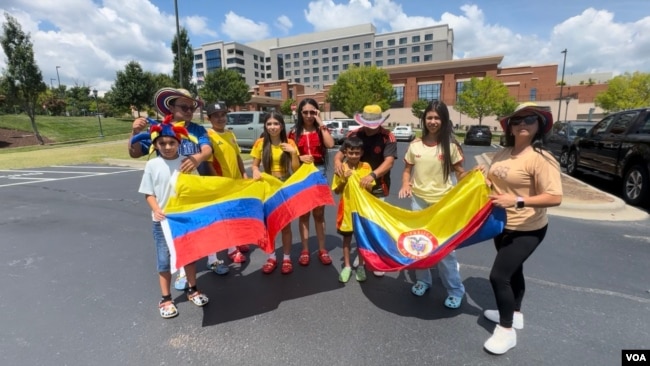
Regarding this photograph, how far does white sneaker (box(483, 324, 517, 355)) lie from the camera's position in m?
2.48

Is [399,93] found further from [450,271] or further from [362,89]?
[450,271]

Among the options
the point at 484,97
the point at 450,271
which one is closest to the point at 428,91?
the point at 484,97

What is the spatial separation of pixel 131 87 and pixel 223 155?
39583 millimetres

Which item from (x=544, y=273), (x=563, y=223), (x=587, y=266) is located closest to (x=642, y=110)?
(x=563, y=223)

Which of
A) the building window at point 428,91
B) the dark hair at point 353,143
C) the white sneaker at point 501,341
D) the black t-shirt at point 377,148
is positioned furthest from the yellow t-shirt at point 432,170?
the building window at point 428,91

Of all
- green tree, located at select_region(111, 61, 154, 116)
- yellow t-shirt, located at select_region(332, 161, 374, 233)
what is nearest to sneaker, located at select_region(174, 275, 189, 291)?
yellow t-shirt, located at select_region(332, 161, 374, 233)

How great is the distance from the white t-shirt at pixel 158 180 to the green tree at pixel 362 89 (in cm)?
4304

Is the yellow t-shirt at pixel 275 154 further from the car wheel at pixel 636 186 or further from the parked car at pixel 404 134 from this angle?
the parked car at pixel 404 134

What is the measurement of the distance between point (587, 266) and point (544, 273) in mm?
678

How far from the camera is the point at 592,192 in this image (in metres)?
7.28

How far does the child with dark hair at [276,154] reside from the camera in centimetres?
370

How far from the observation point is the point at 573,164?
10.1m

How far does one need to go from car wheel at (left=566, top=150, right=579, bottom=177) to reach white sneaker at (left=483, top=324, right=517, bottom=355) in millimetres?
9565

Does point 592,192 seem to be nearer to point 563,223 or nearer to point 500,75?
point 563,223
